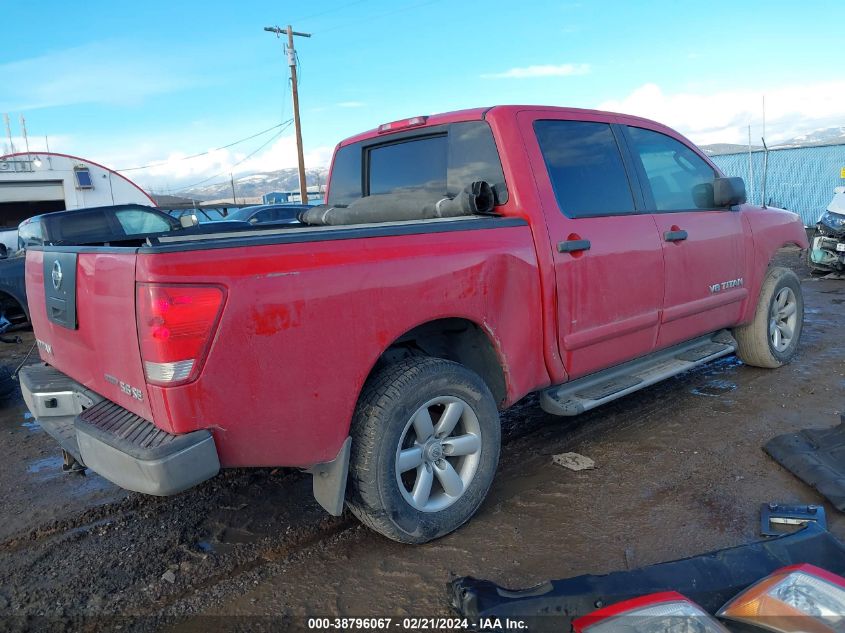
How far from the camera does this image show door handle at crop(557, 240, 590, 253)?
3.23m

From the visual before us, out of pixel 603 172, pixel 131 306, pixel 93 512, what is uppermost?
pixel 603 172

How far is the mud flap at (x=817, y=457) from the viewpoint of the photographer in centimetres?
308

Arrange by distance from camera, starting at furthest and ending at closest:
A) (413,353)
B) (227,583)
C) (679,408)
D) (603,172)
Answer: (679,408) → (603,172) → (413,353) → (227,583)

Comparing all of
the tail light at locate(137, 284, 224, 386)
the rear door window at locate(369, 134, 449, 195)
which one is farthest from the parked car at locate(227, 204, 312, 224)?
the tail light at locate(137, 284, 224, 386)

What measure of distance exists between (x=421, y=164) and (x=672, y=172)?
5.78 ft

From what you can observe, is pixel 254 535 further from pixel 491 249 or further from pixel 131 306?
pixel 491 249

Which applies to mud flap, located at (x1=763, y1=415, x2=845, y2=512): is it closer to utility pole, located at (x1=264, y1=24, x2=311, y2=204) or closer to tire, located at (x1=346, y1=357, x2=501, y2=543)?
tire, located at (x1=346, y1=357, x2=501, y2=543)

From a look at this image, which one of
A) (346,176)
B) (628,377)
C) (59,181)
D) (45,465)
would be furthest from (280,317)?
(59,181)

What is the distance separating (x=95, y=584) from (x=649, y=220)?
344 cm

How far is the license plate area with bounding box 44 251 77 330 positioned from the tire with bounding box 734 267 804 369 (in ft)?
15.2

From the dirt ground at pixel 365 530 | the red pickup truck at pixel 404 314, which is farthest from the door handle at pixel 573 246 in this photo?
the dirt ground at pixel 365 530

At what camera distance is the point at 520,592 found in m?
2.13

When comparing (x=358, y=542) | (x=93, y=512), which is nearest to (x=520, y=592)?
(x=358, y=542)

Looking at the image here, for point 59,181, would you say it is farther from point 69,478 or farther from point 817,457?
point 817,457
